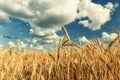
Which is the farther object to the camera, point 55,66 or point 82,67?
point 55,66

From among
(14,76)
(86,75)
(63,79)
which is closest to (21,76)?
(14,76)

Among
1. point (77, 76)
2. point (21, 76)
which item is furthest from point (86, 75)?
point (21, 76)

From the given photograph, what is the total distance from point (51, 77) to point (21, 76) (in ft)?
2.05

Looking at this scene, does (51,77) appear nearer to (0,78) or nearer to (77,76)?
(77,76)

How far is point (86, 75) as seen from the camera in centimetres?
348

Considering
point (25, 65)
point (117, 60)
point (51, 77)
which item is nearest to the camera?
point (117, 60)

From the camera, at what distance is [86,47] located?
4004 millimetres

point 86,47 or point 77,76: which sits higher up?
point 86,47

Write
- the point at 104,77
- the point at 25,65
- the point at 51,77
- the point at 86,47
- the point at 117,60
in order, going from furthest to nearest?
the point at 25,65
the point at 86,47
the point at 51,77
the point at 117,60
the point at 104,77

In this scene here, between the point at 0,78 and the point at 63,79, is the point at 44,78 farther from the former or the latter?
the point at 0,78

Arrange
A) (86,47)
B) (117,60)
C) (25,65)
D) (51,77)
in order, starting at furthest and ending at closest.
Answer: (25,65) < (86,47) < (51,77) < (117,60)

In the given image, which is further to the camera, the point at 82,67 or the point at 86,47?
the point at 86,47

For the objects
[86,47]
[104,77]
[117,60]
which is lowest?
[104,77]

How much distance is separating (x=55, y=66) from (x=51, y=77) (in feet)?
0.63
